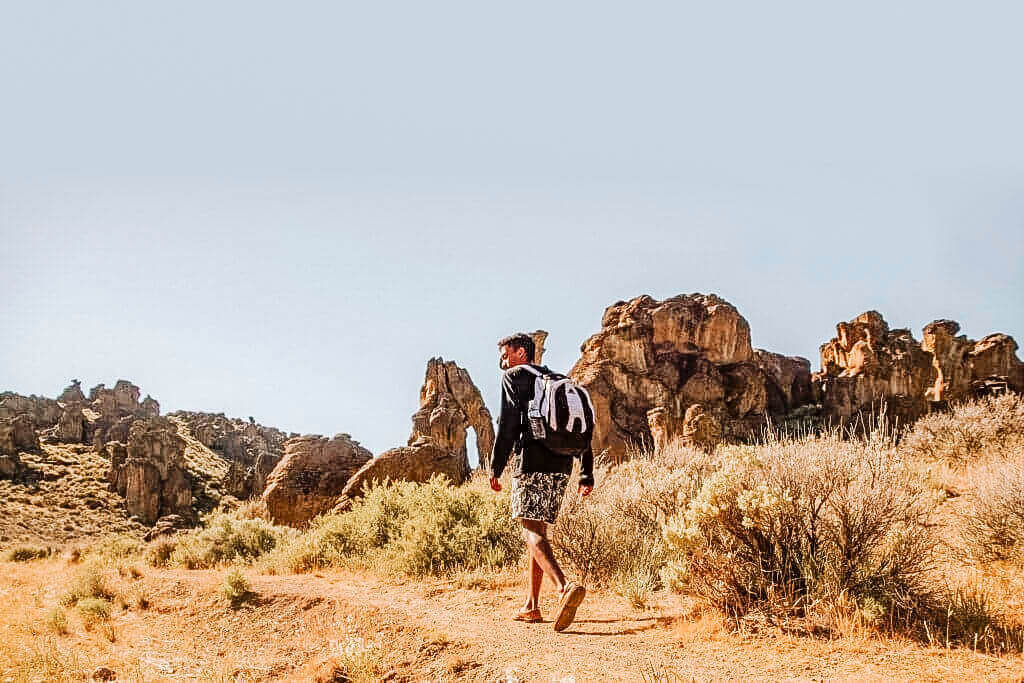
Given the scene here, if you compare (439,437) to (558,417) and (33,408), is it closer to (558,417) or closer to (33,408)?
(558,417)

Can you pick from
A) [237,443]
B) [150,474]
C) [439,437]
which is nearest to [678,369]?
[439,437]

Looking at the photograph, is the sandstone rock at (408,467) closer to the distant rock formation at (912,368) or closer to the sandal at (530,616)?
the sandal at (530,616)

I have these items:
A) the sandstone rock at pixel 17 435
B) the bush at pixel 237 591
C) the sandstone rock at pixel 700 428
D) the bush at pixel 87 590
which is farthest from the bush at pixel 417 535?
the sandstone rock at pixel 17 435

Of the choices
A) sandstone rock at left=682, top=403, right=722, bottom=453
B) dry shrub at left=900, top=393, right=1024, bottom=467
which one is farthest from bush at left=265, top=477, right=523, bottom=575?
sandstone rock at left=682, top=403, right=722, bottom=453

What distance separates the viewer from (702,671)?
393 cm

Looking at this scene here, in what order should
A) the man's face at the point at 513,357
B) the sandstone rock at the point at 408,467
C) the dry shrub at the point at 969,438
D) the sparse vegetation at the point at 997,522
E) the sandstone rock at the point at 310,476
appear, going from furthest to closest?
1. the sandstone rock at the point at 310,476
2. the sandstone rock at the point at 408,467
3. the dry shrub at the point at 969,438
4. the sparse vegetation at the point at 997,522
5. the man's face at the point at 513,357

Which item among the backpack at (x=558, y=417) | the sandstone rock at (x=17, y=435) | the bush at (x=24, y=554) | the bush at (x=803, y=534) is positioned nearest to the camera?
the bush at (x=803, y=534)

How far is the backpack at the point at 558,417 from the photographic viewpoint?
505 cm

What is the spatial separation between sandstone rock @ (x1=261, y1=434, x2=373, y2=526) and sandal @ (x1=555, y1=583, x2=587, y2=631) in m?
10.9

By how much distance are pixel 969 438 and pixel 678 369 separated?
117 ft

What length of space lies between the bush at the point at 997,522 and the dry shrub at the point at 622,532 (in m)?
2.60

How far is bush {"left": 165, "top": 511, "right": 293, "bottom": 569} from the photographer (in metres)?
12.0

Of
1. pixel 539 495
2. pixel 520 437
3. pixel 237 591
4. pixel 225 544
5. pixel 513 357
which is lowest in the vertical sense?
pixel 225 544

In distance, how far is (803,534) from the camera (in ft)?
16.7
